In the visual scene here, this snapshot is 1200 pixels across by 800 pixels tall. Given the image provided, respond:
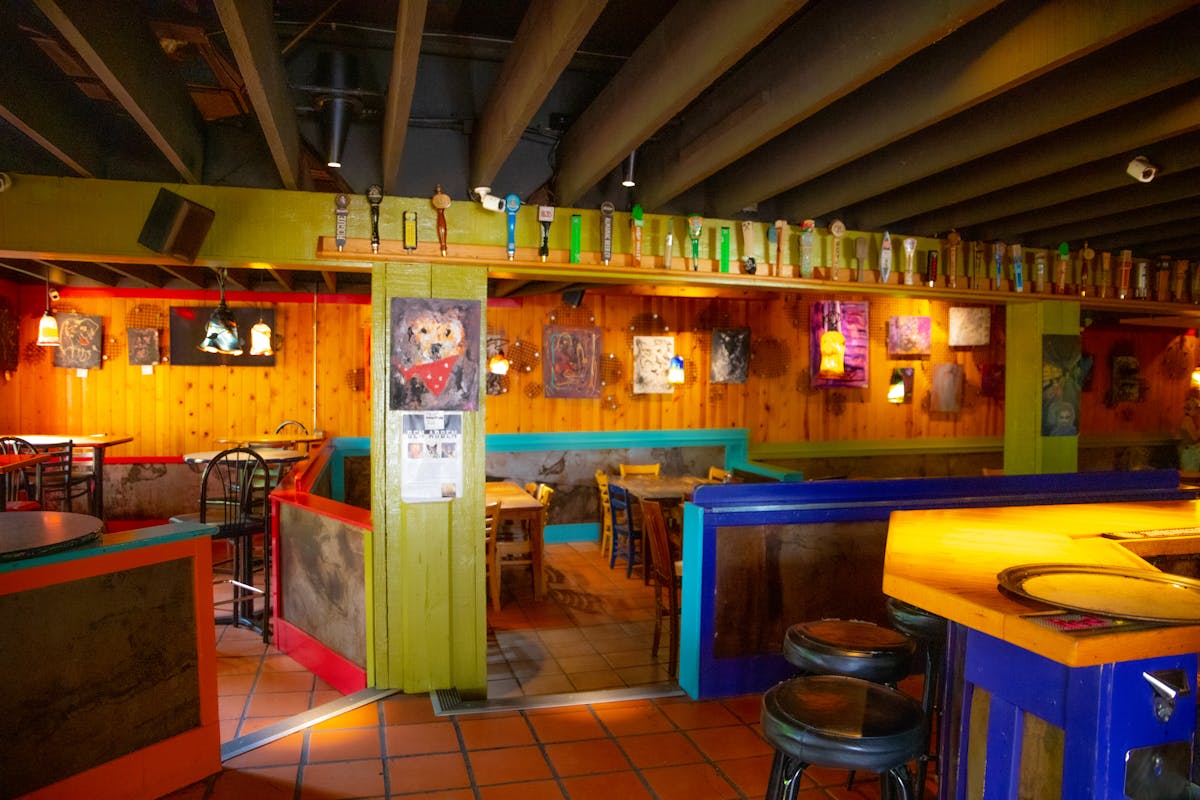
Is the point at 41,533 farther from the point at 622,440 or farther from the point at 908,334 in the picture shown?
the point at 908,334

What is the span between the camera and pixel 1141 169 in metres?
3.26

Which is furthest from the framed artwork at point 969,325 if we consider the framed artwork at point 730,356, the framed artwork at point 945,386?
the framed artwork at point 730,356

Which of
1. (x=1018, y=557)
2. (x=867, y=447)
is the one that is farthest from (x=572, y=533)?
(x=1018, y=557)

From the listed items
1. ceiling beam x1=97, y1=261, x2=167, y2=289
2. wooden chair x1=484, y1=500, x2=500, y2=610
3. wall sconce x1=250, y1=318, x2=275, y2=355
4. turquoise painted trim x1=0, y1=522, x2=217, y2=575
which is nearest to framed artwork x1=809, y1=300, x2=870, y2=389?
wooden chair x1=484, y1=500, x2=500, y2=610

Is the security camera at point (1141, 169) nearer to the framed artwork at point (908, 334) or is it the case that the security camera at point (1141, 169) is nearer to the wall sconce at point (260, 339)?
the framed artwork at point (908, 334)

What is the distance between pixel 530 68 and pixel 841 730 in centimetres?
218

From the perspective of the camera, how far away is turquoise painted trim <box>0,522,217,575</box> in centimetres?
256

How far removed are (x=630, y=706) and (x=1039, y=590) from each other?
94.7 inches

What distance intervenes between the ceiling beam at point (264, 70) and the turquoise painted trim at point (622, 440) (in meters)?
4.88

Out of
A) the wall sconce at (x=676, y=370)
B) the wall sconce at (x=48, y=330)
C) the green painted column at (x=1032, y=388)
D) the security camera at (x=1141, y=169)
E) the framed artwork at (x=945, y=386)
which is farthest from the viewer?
the framed artwork at (x=945, y=386)

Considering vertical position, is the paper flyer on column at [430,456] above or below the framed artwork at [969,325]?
below

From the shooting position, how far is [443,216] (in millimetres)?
3736

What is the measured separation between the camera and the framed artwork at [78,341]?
24.8 feet

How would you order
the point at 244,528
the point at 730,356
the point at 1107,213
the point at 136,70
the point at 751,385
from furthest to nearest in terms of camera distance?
1. the point at 751,385
2. the point at 730,356
3. the point at 244,528
4. the point at 1107,213
5. the point at 136,70
